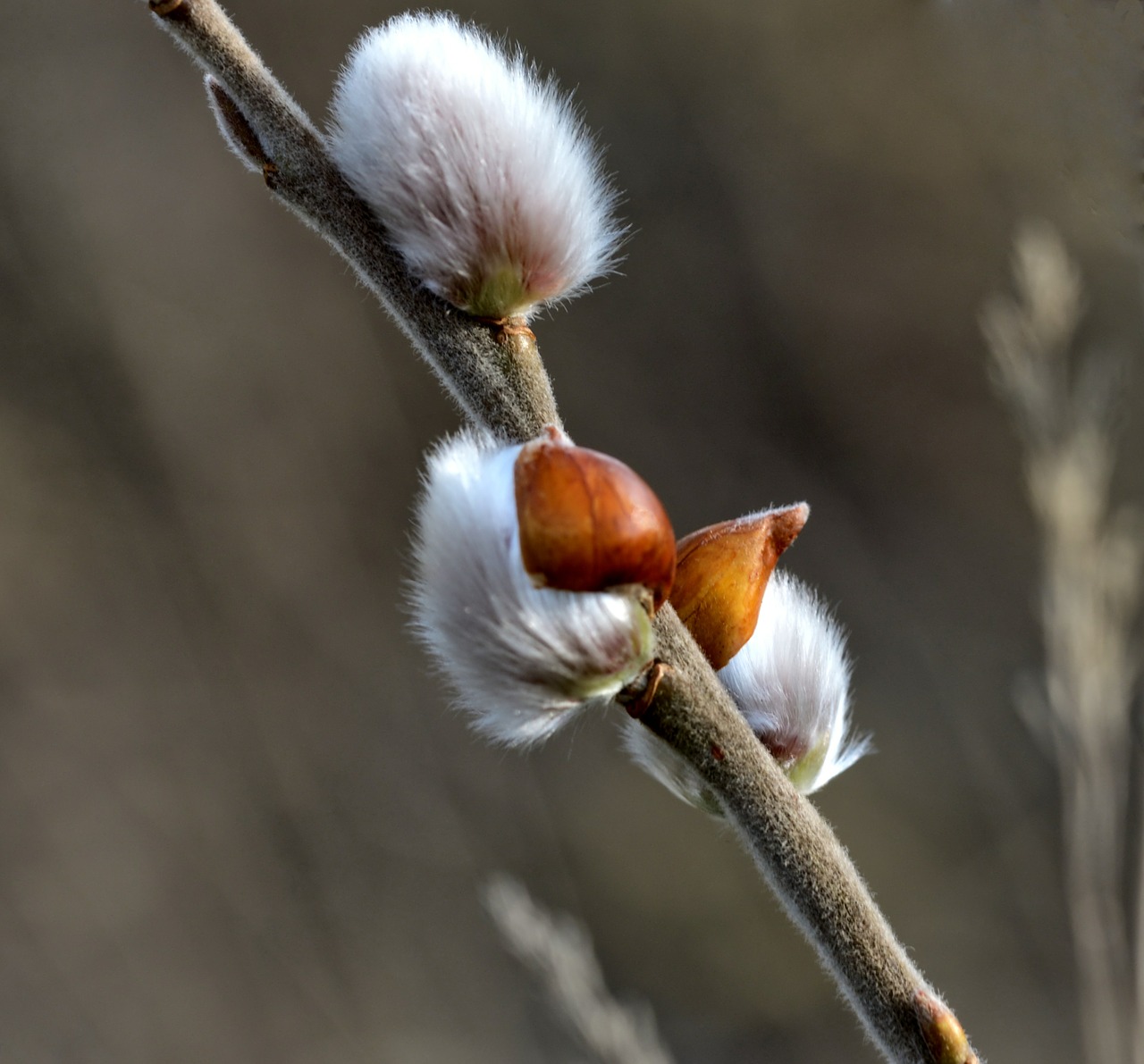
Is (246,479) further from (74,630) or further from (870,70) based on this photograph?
(870,70)

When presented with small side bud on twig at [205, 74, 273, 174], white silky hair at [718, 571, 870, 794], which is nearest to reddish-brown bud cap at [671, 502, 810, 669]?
white silky hair at [718, 571, 870, 794]

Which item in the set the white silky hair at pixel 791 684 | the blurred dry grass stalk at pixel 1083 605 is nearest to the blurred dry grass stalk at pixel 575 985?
the blurred dry grass stalk at pixel 1083 605

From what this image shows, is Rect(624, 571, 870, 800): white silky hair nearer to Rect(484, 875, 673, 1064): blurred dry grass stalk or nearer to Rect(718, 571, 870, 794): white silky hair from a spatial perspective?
Rect(718, 571, 870, 794): white silky hair

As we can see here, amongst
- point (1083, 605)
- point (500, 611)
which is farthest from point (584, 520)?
point (1083, 605)

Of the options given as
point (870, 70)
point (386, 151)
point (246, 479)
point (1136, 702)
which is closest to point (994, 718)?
point (1136, 702)

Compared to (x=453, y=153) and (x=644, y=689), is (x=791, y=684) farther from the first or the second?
(x=453, y=153)

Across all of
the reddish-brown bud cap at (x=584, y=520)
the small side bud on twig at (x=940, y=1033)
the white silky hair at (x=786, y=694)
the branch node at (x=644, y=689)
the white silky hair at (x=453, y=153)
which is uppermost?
the white silky hair at (x=453, y=153)

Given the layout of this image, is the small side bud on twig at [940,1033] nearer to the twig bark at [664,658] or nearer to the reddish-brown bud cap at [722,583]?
the twig bark at [664,658]
